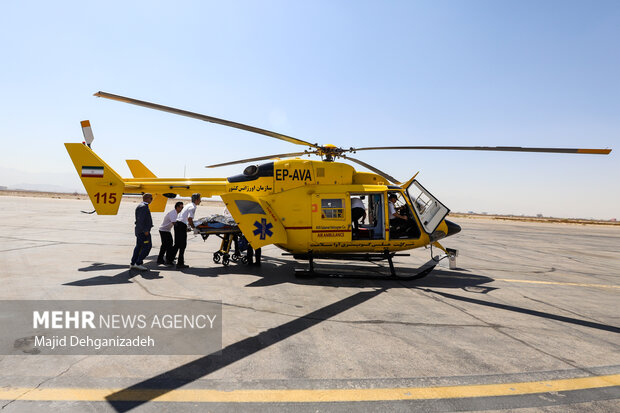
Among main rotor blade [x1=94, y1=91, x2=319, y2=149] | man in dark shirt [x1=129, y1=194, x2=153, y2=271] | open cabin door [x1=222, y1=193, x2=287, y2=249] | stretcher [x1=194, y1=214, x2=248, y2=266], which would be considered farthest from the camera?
stretcher [x1=194, y1=214, x2=248, y2=266]

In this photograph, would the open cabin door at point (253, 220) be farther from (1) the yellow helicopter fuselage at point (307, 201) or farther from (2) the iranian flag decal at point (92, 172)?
(2) the iranian flag decal at point (92, 172)

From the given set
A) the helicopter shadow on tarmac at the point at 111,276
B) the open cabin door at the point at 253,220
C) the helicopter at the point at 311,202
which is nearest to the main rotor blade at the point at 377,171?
the helicopter at the point at 311,202

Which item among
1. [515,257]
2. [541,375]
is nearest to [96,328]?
[541,375]

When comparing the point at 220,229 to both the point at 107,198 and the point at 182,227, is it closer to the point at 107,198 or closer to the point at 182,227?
the point at 182,227

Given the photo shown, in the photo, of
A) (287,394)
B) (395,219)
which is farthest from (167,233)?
(287,394)

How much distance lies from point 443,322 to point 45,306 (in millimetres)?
6448

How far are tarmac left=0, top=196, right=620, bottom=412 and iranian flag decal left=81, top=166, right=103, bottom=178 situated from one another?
239 cm

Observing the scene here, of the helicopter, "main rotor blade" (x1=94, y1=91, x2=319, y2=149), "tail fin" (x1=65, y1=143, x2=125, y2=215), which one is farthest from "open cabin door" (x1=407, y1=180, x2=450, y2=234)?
"tail fin" (x1=65, y1=143, x2=125, y2=215)

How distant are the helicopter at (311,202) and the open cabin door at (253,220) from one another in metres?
0.03

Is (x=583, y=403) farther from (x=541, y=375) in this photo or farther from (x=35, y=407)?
(x=35, y=407)

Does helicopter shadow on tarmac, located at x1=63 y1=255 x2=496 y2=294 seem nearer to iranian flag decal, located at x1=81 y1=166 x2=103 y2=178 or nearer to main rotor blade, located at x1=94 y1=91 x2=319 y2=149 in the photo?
iranian flag decal, located at x1=81 y1=166 x2=103 y2=178

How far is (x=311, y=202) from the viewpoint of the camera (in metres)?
8.26

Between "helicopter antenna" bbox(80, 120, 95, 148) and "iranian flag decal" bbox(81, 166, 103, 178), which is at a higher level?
"helicopter antenna" bbox(80, 120, 95, 148)

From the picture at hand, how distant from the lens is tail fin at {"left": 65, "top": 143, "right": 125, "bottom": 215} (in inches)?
324
